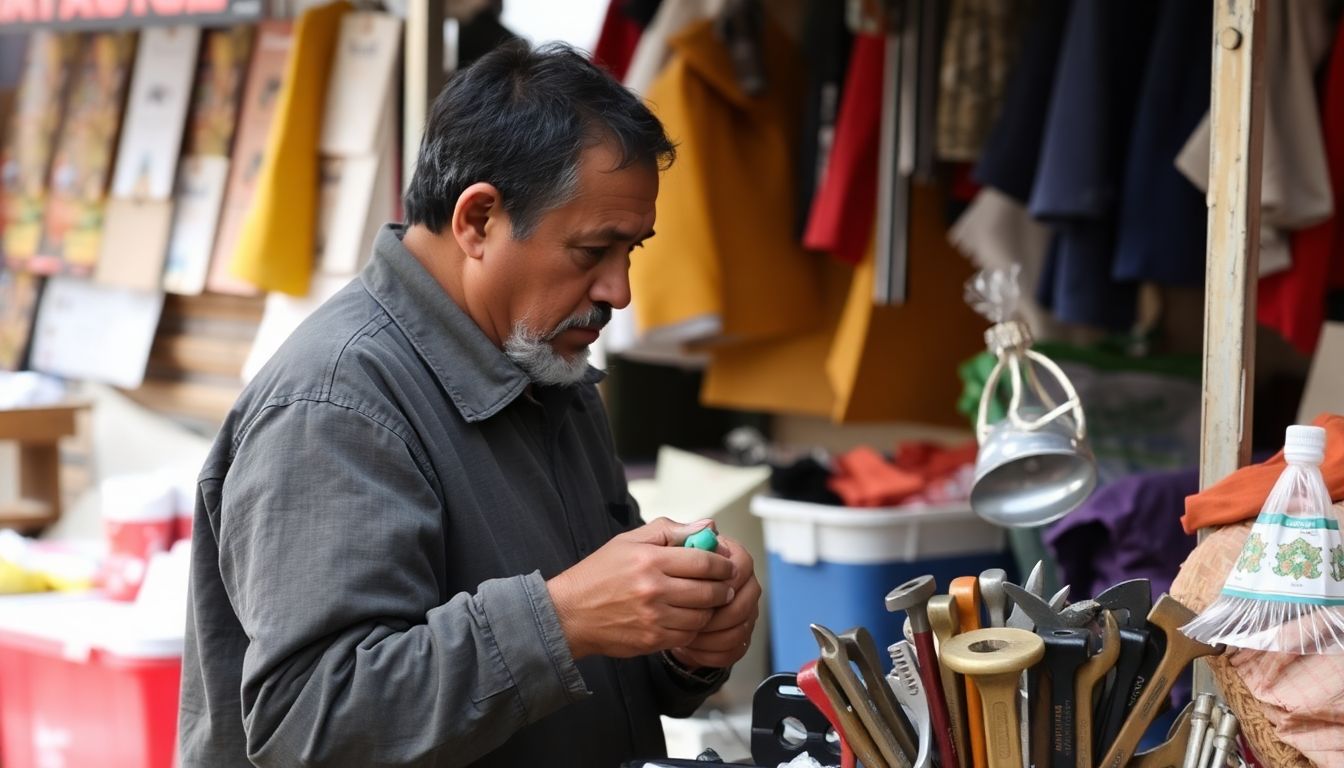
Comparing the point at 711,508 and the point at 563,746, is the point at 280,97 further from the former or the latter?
the point at 563,746

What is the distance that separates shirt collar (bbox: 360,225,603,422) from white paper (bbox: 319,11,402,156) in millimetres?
2173

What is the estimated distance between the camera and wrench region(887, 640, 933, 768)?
5.14ft

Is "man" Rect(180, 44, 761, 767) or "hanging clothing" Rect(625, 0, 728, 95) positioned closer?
"man" Rect(180, 44, 761, 767)

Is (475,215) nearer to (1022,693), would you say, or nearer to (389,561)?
(389,561)

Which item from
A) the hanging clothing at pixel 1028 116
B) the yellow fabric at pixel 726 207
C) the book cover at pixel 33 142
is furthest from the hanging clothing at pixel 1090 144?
the book cover at pixel 33 142

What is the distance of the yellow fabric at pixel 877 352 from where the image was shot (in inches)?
168

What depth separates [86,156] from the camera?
4.68 m

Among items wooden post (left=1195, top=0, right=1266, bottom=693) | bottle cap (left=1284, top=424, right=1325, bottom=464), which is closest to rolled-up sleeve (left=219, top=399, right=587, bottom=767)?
bottle cap (left=1284, top=424, right=1325, bottom=464)

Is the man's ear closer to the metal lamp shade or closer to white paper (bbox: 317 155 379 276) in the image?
the metal lamp shade

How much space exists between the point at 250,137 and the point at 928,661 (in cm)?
329

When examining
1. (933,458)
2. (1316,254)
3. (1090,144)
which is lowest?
(933,458)

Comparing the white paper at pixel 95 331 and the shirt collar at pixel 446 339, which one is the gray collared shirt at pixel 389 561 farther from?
the white paper at pixel 95 331

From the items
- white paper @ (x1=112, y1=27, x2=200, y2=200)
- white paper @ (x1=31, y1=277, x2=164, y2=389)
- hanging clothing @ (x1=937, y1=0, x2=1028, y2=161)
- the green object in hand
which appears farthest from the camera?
white paper @ (x1=31, y1=277, x2=164, y2=389)

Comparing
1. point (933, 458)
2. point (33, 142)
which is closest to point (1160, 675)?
point (933, 458)
